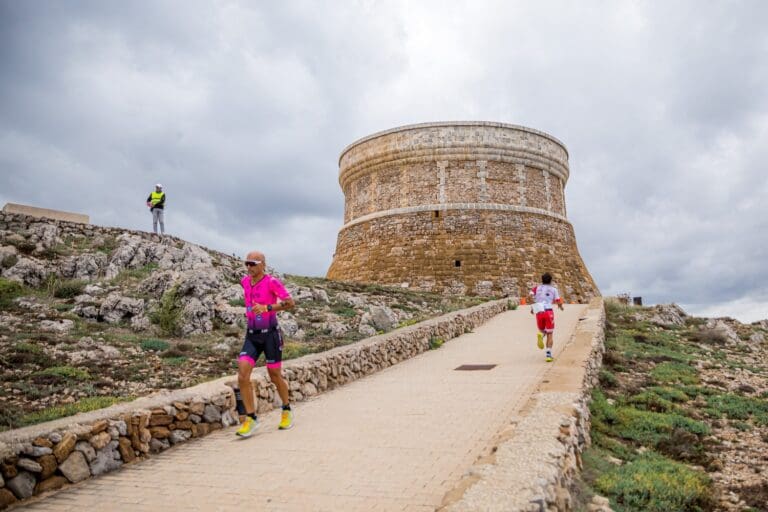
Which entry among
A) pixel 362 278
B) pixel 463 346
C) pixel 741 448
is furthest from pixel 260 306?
pixel 362 278

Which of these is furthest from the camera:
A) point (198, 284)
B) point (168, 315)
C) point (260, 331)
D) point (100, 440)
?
point (198, 284)

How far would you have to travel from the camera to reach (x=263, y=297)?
5.80 metres

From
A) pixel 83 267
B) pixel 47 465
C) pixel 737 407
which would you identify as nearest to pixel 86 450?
pixel 47 465

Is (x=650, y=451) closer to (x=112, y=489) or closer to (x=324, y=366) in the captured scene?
(x=324, y=366)

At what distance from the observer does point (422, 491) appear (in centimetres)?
382

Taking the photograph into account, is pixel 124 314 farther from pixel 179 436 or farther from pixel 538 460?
pixel 538 460

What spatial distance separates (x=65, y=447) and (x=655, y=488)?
491 cm

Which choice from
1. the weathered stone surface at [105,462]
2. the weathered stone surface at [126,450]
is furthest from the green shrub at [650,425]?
the weathered stone surface at [105,462]

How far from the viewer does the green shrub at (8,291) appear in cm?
1141

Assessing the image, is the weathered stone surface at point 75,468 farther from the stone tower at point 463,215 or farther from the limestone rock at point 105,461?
the stone tower at point 463,215

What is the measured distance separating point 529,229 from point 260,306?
20345 millimetres

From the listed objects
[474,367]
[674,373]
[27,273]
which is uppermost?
[27,273]

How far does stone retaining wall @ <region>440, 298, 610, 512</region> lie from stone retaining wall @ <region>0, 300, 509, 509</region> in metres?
3.13

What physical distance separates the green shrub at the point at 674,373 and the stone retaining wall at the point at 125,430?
585cm
